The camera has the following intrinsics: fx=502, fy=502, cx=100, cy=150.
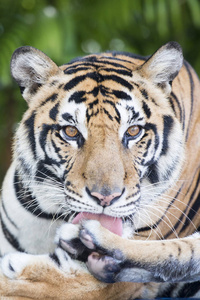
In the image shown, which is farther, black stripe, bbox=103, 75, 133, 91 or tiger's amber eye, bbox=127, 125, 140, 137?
black stripe, bbox=103, 75, 133, 91

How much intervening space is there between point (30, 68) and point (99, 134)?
0.55 meters

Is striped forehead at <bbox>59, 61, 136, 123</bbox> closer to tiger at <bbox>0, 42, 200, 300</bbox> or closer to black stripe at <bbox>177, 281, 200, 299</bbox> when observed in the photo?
tiger at <bbox>0, 42, 200, 300</bbox>

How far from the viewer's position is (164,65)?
2434 mm

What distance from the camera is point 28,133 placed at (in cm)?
241

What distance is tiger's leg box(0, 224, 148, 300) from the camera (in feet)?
6.71

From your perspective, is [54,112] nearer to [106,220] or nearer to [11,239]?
[106,220]

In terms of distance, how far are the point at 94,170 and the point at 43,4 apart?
5169 mm

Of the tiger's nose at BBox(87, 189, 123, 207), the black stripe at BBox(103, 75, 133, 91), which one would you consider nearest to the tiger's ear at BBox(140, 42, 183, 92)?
the black stripe at BBox(103, 75, 133, 91)

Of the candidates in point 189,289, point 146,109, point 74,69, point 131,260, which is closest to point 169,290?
point 189,289

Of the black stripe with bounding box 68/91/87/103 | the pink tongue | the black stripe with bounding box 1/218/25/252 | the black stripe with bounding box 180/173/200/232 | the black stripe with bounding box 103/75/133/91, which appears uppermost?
the black stripe with bounding box 103/75/133/91

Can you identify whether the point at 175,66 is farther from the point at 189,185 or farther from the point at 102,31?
the point at 102,31

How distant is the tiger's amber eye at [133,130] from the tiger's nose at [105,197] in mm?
346

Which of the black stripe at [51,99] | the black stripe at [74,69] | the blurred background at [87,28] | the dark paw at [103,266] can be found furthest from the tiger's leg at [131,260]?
the blurred background at [87,28]

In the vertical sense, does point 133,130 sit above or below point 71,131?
above
